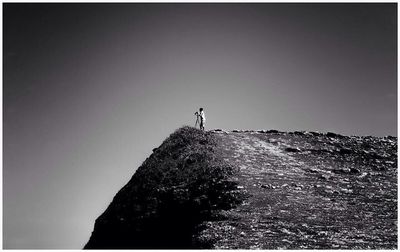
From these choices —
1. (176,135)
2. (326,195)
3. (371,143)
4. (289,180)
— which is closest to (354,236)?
(326,195)

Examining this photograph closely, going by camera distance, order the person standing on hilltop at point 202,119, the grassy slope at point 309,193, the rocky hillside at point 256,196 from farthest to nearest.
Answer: the person standing on hilltop at point 202,119, the rocky hillside at point 256,196, the grassy slope at point 309,193

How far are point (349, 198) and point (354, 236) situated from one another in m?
4.42

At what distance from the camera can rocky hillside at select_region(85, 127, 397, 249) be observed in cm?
1605

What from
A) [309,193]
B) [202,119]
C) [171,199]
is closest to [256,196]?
[309,193]

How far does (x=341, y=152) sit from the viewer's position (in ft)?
90.3

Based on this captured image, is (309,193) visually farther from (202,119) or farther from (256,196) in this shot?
(202,119)

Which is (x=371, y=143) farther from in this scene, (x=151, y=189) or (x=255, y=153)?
(x=151, y=189)

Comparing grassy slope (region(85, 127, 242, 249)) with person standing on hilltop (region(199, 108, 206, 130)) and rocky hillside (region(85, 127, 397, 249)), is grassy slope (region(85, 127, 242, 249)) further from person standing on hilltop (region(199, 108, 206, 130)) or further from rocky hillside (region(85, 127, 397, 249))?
person standing on hilltop (region(199, 108, 206, 130))

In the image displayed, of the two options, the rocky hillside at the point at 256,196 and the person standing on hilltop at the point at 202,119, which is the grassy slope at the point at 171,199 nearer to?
the rocky hillside at the point at 256,196

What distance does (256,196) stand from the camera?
750 inches

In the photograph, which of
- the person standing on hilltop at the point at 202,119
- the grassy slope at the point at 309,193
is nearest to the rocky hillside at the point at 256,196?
the grassy slope at the point at 309,193

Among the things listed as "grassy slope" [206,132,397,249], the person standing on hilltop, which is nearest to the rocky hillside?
"grassy slope" [206,132,397,249]

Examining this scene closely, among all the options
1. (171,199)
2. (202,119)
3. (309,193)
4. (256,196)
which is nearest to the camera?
(256,196)

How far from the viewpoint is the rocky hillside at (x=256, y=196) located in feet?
52.6
